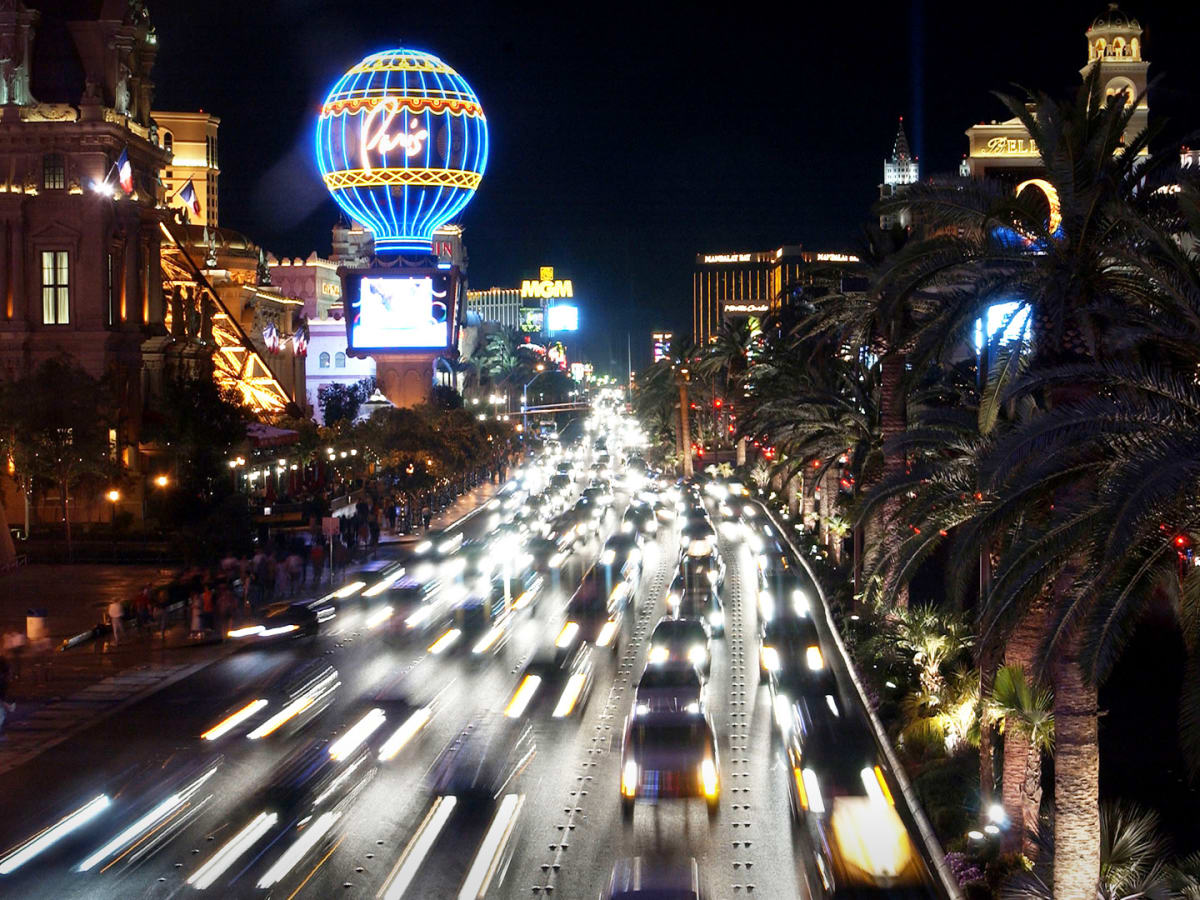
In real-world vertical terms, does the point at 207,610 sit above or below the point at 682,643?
below

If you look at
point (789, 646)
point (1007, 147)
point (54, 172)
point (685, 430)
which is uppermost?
point (1007, 147)

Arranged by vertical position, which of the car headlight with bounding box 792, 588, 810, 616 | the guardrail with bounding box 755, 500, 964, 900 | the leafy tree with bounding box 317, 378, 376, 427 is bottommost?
the guardrail with bounding box 755, 500, 964, 900

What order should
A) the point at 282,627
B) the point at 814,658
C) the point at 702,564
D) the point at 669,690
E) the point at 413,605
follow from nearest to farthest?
the point at 669,690
the point at 814,658
the point at 282,627
the point at 413,605
the point at 702,564

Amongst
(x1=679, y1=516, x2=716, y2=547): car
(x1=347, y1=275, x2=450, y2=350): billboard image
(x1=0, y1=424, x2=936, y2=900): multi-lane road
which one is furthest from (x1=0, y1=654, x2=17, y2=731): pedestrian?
(x1=347, y1=275, x2=450, y2=350): billboard image

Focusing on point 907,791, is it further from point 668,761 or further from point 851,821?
point 851,821

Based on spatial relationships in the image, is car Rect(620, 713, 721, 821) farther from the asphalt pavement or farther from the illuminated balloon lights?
the illuminated balloon lights

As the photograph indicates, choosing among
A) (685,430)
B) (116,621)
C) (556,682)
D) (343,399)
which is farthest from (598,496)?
(343,399)

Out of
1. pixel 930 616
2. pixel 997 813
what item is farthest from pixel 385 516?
pixel 997 813

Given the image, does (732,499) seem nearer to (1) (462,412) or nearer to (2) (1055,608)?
(1) (462,412)
